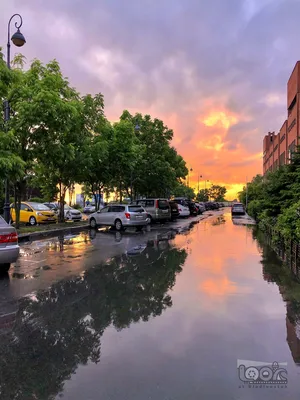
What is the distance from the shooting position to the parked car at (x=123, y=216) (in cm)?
2058

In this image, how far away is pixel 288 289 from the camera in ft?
23.8

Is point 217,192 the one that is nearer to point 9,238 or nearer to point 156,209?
point 156,209

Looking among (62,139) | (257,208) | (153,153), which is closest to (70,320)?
(62,139)

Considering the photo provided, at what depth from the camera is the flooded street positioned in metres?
3.50

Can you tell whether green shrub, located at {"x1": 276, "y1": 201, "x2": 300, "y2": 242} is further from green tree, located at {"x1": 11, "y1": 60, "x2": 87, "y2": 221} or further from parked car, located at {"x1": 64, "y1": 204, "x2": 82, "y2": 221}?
parked car, located at {"x1": 64, "y1": 204, "x2": 82, "y2": 221}

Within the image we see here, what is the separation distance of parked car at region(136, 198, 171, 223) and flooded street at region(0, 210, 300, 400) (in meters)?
16.3

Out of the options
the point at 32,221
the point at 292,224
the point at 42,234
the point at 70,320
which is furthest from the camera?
the point at 32,221

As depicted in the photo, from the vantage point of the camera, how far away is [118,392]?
132 inches

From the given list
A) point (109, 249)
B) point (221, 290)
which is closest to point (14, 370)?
point (221, 290)

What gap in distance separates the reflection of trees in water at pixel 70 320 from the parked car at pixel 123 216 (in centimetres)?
1114

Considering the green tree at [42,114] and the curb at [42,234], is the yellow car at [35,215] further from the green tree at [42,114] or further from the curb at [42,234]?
the green tree at [42,114]

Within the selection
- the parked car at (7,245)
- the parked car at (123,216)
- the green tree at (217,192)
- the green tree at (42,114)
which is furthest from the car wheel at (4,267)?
the green tree at (217,192)

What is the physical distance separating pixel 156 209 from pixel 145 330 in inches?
831

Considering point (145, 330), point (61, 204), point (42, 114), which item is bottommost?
point (145, 330)
